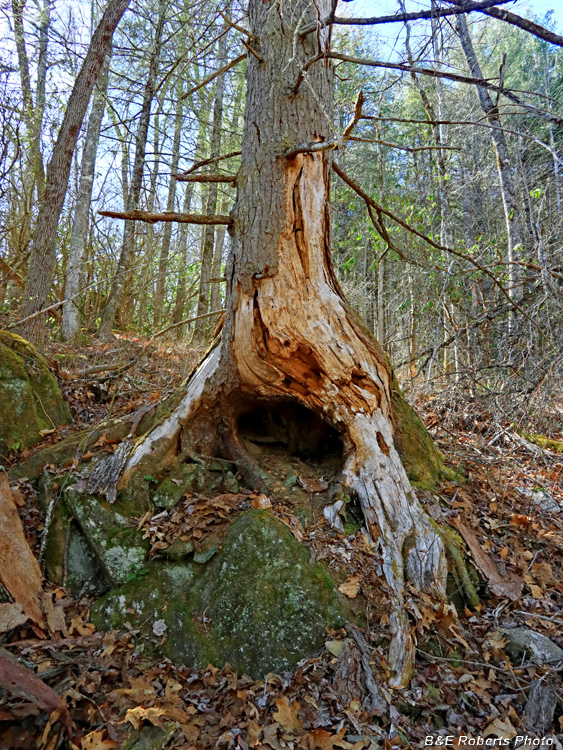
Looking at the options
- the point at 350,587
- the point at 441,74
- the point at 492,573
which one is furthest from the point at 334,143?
the point at 492,573

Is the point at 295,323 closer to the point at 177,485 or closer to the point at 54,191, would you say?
the point at 177,485

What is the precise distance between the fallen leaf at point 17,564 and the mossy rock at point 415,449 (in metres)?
3.33

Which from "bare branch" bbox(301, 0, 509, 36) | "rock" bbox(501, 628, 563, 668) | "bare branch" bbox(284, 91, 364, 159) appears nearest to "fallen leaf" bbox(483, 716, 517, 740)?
"rock" bbox(501, 628, 563, 668)

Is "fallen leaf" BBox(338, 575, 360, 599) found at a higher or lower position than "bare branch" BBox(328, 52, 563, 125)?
lower

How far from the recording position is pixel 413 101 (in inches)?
591

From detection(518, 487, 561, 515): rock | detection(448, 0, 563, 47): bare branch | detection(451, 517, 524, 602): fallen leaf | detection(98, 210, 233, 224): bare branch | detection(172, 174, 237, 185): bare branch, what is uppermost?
detection(448, 0, 563, 47): bare branch

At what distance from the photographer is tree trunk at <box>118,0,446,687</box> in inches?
138

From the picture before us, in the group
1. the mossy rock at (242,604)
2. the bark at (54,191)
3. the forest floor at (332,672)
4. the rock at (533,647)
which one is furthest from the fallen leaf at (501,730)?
the bark at (54,191)

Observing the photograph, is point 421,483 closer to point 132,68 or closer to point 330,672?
point 330,672

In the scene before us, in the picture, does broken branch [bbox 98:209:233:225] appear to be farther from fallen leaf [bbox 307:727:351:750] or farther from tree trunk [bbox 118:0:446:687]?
fallen leaf [bbox 307:727:351:750]

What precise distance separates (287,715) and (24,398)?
12.5 ft

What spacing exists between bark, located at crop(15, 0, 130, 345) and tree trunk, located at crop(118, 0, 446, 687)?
3.17 metres

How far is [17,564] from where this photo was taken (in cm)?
316

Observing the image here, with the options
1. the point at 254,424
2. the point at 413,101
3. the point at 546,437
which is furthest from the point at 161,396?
the point at 413,101
